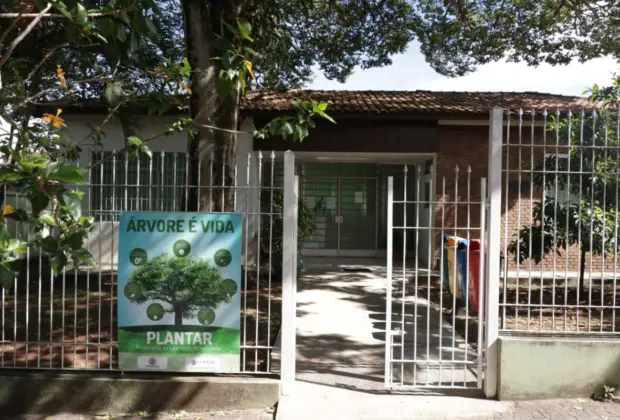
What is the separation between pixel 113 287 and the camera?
6.85 metres

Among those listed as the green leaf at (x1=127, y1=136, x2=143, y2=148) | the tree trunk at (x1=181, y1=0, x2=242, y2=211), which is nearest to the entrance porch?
the tree trunk at (x1=181, y1=0, x2=242, y2=211)

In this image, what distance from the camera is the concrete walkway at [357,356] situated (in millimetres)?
4656

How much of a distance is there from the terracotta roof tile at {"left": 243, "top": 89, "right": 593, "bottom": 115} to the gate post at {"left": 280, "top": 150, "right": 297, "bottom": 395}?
7528 millimetres

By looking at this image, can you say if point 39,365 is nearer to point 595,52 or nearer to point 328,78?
point 328,78

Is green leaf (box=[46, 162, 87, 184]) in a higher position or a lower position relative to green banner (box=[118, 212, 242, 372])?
higher

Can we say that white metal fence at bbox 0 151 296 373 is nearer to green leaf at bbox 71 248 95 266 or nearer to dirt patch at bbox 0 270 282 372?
dirt patch at bbox 0 270 282 372

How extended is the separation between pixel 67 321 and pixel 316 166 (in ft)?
31.9

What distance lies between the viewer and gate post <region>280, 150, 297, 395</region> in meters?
4.80

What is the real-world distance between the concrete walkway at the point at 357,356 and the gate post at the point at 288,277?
260 mm

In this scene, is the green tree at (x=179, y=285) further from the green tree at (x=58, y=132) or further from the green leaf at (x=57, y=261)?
the green leaf at (x=57, y=261)

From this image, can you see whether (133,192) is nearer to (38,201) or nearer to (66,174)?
(38,201)

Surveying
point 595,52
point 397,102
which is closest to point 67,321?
point 397,102

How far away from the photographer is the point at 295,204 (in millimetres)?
4859

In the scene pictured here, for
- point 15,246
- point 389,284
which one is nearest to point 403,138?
point 389,284
